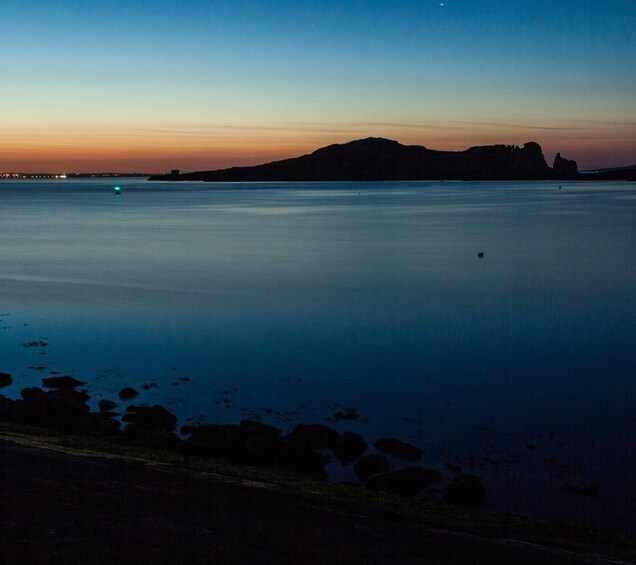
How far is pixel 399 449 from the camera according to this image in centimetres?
1191

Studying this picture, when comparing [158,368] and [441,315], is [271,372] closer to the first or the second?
[158,368]

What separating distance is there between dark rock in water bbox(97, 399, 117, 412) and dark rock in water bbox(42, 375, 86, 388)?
1.54 meters

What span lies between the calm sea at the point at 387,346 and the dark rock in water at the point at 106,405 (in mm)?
707

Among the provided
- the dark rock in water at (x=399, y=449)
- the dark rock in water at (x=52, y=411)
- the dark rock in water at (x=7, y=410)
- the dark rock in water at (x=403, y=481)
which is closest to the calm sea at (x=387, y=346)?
the dark rock in water at (x=399, y=449)

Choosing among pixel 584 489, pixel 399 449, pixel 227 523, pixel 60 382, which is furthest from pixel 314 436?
pixel 60 382

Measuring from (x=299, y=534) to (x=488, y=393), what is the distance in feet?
29.7

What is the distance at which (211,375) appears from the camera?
16.6 m

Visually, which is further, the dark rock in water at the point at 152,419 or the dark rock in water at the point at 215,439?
the dark rock in water at the point at 152,419

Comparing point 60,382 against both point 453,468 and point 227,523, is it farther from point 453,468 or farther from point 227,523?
point 227,523

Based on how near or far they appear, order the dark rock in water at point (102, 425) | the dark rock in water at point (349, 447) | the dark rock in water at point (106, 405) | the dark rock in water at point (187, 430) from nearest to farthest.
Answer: the dark rock in water at point (349, 447) < the dark rock in water at point (102, 425) < the dark rock in water at point (187, 430) < the dark rock in water at point (106, 405)

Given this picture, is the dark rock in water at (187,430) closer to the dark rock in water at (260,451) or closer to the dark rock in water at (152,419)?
the dark rock in water at (152,419)

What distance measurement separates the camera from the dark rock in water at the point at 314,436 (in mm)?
11969

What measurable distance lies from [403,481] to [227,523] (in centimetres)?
381

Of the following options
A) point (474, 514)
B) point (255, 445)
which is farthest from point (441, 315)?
point (474, 514)
